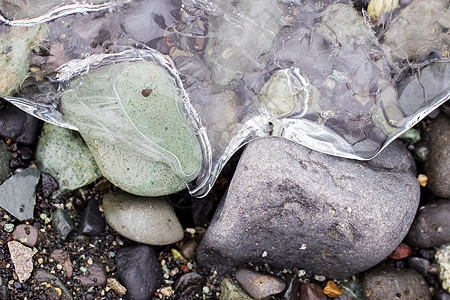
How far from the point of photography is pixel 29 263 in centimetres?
277

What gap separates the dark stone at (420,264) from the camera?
321 cm

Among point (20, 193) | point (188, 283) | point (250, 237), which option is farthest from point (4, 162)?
point (250, 237)

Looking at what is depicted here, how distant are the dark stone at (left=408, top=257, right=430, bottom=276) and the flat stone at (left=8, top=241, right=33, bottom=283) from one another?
2.97m

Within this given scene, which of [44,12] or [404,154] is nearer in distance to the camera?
[44,12]

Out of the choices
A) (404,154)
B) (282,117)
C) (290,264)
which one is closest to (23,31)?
(282,117)

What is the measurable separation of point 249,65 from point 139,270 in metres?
1.74

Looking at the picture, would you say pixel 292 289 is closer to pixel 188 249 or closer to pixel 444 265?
pixel 188 249

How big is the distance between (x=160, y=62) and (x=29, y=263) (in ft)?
5.59

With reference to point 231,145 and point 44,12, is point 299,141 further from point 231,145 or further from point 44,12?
point 44,12

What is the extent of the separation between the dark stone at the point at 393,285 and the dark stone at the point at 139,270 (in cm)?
166

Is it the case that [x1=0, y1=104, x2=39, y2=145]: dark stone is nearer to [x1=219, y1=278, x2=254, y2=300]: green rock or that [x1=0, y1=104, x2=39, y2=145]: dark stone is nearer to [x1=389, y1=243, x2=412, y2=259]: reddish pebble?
[x1=219, y1=278, x2=254, y2=300]: green rock

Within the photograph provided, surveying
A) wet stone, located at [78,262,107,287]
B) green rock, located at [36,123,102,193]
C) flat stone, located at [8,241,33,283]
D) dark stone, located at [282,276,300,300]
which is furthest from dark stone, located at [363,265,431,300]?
flat stone, located at [8,241,33,283]

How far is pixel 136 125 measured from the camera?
2.79m

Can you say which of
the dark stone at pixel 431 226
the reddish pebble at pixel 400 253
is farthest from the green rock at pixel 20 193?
the dark stone at pixel 431 226
